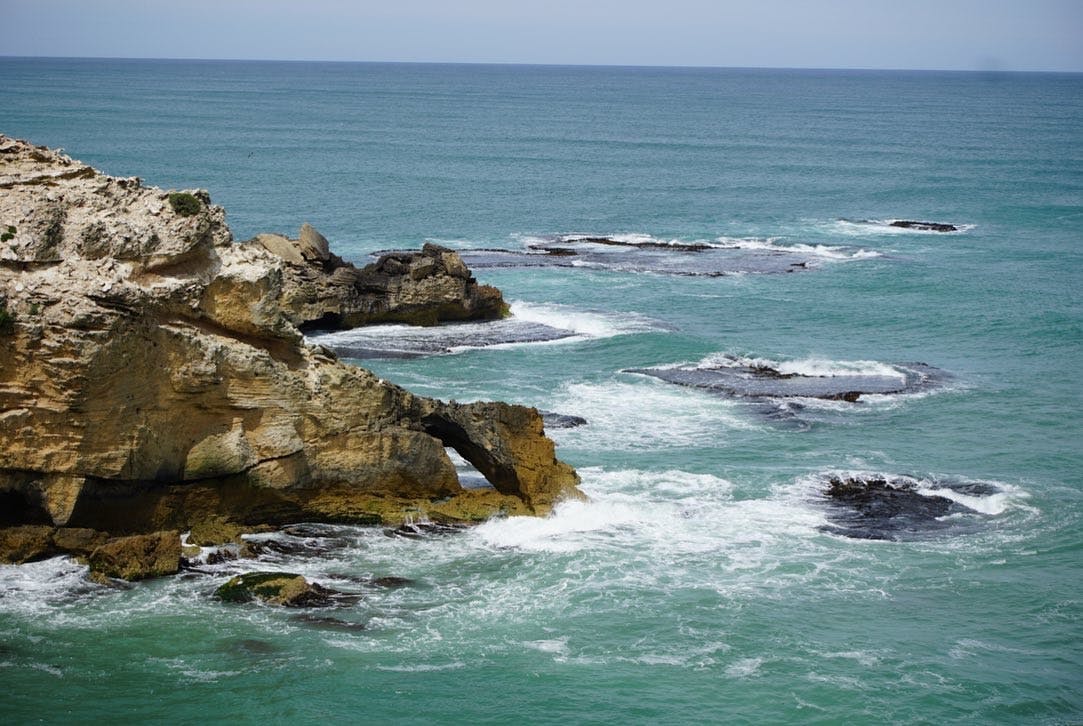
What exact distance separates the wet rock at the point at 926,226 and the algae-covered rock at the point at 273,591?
215 ft

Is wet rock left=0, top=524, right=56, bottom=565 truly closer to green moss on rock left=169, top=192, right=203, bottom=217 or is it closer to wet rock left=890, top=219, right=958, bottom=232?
green moss on rock left=169, top=192, right=203, bottom=217

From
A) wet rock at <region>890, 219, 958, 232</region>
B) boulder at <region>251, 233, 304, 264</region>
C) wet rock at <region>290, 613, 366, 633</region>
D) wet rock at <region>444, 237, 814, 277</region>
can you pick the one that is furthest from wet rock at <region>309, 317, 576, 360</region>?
wet rock at <region>890, 219, 958, 232</region>

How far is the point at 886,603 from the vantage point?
26.4 m

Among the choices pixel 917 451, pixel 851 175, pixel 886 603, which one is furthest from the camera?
pixel 851 175

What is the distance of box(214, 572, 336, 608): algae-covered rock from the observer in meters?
24.9

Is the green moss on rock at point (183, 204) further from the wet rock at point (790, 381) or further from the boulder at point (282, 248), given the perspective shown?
the boulder at point (282, 248)

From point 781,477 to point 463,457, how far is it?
8387 millimetres

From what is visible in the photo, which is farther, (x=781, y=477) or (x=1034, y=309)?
(x=1034, y=309)

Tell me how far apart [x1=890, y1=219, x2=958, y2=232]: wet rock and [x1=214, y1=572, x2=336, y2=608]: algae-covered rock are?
215ft

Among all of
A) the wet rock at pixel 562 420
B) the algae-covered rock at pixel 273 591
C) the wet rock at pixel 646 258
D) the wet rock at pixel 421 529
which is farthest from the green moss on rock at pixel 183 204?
the wet rock at pixel 646 258

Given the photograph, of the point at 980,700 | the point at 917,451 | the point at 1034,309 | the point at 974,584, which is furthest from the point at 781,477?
the point at 1034,309

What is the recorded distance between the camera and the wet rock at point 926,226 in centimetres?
8290

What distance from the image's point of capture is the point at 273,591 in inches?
985

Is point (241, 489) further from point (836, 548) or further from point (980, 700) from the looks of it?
point (980, 700)
